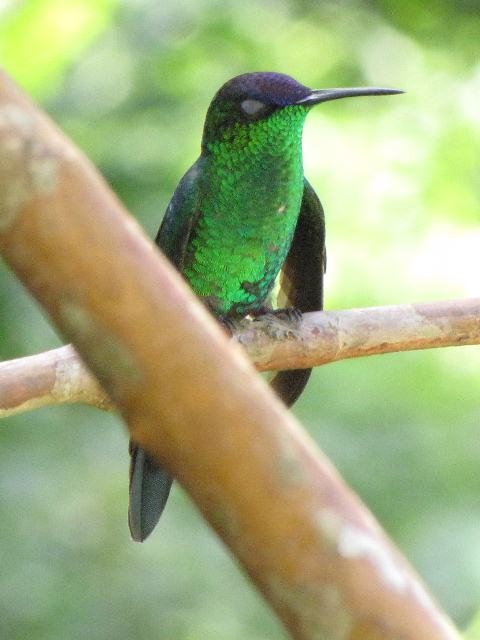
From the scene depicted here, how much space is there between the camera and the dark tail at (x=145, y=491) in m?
2.61

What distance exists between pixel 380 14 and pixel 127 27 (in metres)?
1.17

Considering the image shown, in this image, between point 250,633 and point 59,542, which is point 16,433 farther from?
point 250,633

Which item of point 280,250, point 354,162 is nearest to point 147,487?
point 280,250

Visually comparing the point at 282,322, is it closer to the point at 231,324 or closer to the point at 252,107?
the point at 231,324

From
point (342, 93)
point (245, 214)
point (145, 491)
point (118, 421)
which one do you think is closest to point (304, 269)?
point (245, 214)

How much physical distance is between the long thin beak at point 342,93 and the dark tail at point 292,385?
0.70 meters

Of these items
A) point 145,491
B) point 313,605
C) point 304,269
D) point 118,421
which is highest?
point 313,605

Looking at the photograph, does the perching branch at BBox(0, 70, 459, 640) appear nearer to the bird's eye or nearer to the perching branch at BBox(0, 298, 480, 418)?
the perching branch at BBox(0, 298, 480, 418)

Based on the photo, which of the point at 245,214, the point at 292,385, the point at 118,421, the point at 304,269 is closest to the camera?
the point at 245,214

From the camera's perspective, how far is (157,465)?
8.51 ft

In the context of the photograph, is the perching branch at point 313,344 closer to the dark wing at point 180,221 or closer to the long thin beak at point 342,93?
the dark wing at point 180,221

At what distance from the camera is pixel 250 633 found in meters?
3.64

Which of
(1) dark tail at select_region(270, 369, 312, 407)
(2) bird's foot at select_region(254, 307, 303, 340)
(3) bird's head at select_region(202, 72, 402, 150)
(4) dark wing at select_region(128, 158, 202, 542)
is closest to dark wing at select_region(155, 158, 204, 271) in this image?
(4) dark wing at select_region(128, 158, 202, 542)

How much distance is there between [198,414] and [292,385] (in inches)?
87.7
